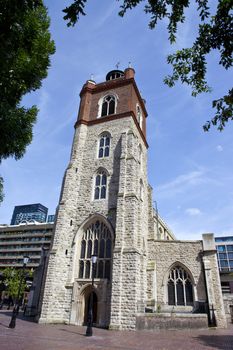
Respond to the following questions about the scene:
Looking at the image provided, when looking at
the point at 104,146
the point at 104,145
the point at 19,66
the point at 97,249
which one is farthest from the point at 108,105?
the point at 19,66

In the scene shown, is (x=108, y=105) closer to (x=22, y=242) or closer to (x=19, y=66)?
(x=19, y=66)

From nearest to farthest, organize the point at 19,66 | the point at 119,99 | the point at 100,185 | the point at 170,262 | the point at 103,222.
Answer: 1. the point at 19,66
2. the point at 103,222
3. the point at 170,262
4. the point at 100,185
5. the point at 119,99

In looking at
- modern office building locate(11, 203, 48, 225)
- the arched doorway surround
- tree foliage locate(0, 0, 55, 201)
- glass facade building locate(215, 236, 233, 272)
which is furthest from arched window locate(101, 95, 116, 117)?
modern office building locate(11, 203, 48, 225)

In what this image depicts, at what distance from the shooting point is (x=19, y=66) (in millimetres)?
6359

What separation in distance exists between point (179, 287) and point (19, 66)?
828 inches

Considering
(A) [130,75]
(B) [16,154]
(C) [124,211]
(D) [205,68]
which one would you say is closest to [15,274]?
(C) [124,211]

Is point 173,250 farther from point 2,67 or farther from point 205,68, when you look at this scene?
point 2,67

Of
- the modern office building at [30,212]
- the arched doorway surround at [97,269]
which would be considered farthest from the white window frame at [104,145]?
the modern office building at [30,212]

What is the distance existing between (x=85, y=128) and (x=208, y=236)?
53.7 feet

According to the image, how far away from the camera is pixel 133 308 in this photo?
16188mm

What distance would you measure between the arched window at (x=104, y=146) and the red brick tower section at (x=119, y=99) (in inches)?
79.1

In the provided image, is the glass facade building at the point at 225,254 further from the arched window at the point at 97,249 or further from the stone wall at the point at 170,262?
the arched window at the point at 97,249

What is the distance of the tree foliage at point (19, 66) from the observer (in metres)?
4.90

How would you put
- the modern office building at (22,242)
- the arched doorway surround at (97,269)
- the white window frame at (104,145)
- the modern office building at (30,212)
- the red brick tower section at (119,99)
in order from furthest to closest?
1. the modern office building at (30,212)
2. the modern office building at (22,242)
3. the red brick tower section at (119,99)
4. the white window frame at (104,145)
5. the arched doorway surround at (97,269)
